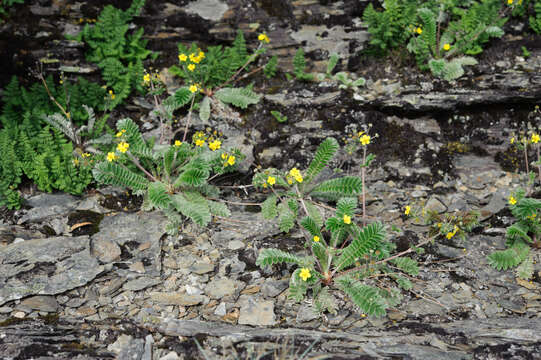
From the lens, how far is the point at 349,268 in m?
4.14

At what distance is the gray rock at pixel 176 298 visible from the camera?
3.72 m

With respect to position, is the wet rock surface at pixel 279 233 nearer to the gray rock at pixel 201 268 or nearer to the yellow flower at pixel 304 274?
the gray rock at pixel 201 268

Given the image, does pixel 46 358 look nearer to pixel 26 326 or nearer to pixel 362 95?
pixel 26 326

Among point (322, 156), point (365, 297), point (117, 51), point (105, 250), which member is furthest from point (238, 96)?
point (365, 297)

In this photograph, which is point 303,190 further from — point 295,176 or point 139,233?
point 139,233

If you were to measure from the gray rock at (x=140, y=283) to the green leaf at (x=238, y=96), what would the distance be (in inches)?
99.7

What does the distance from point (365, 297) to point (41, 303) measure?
2.67 meters

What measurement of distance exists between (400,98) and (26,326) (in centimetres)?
462

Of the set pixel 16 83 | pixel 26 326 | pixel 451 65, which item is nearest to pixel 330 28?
pixel 451 65

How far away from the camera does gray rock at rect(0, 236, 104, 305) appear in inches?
148

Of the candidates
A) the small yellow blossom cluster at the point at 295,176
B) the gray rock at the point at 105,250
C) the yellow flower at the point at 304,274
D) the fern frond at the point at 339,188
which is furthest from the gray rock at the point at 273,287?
the gray rock at the point at 105,250

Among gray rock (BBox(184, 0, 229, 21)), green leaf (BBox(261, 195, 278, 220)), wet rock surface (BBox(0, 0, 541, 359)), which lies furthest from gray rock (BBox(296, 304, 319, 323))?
gray rock (BBox(184, 0, 229, 21))

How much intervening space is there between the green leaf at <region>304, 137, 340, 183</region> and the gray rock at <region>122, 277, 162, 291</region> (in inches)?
74.3

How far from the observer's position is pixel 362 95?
18.5 ft
